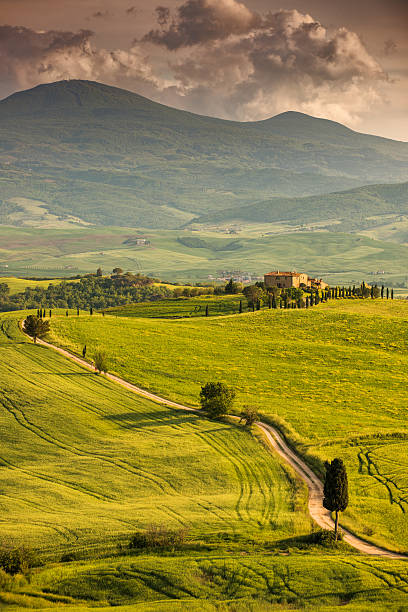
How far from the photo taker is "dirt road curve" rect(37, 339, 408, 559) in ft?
149

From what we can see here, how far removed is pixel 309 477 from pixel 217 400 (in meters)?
22.8

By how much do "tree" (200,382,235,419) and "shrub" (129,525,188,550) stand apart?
121 feet

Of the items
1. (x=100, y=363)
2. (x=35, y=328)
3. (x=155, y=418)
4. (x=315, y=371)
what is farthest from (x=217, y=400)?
(x=35, y=328)

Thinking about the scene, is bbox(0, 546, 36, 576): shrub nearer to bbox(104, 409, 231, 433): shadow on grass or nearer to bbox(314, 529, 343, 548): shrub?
bbox(314, 529, 343, 548): shrub

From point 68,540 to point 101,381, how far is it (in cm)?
5355

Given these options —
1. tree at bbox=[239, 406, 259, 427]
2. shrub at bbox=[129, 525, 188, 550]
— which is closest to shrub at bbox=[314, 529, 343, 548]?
shrub at bbox=[129, 525, 188, 550]

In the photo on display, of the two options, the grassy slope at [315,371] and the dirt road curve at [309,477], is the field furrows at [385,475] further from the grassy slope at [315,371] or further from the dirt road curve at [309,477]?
the dirt road curve at [309,477]

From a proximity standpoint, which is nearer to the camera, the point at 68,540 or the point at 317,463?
the point at 68,540

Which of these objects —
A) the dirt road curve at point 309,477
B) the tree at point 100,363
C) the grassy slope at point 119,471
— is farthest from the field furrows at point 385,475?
the tree at point 100,363

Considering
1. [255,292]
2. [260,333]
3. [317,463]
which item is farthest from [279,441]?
[255,292]

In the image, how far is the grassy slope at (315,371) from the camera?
201 feet

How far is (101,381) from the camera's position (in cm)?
9775

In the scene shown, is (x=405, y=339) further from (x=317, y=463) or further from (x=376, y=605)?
(x=376, y=605)

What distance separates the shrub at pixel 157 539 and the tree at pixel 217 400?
3677cm
